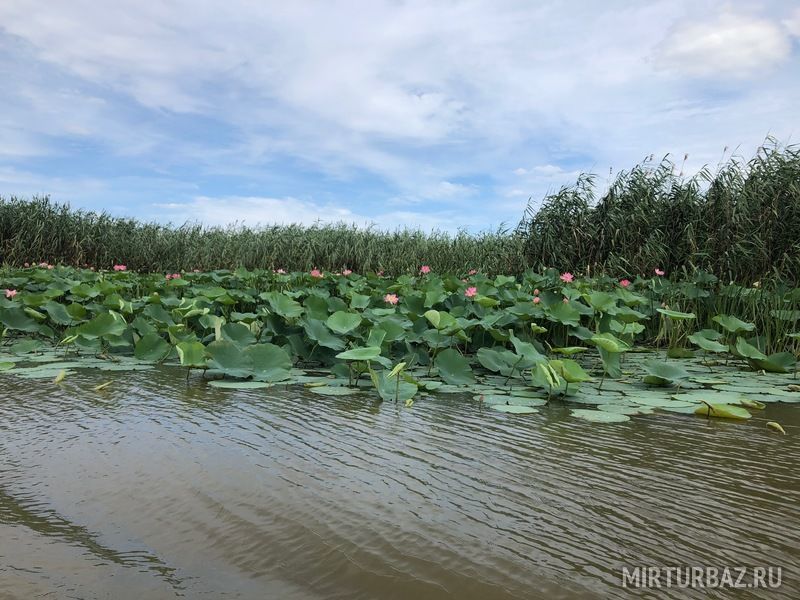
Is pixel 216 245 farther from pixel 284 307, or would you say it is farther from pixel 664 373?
pixel 664 373

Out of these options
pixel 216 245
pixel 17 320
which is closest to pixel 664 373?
pixel 17 320

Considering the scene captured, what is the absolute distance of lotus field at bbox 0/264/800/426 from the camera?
96.5 inches

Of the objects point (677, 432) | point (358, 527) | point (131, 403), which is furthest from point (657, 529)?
point (131, 403)

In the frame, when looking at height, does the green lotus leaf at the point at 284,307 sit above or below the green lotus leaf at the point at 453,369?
above

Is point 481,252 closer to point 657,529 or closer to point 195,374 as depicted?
point 195,374

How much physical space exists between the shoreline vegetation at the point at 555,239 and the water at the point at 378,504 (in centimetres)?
405

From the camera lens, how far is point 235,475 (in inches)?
56.6

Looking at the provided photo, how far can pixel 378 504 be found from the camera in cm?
125

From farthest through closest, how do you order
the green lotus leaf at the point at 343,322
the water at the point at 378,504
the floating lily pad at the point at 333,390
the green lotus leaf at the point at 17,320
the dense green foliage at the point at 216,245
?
the dense green foliage at the point at 216,245 < the green lotus leaf at the point at 17,320 < the green lotus leaf at the point at 343,322 < the floating lily pad at the point at 333,390 < the water at the point at 378,504

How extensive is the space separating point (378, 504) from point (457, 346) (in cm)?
226

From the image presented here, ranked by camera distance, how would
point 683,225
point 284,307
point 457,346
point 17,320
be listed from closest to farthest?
point 284,307 < point 457,346 < point 17,320 < point 683,225

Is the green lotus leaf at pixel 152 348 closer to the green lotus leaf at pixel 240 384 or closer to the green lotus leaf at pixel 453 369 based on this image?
the green lotus leaf at pixel 240 384

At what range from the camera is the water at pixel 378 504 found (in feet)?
3.24

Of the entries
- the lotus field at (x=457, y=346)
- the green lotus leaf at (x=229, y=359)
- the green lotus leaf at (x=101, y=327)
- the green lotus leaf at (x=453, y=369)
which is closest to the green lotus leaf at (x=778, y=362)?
the lotus field at (x=457, y=346)
